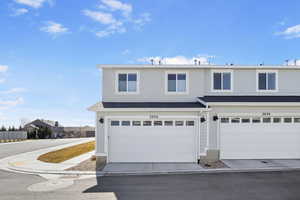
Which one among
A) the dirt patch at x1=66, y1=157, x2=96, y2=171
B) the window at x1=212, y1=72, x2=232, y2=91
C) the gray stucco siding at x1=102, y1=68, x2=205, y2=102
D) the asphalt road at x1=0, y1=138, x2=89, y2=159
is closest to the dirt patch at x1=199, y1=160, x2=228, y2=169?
the gray stucco siding at x1=102, y1=68, x2=205, y2=102

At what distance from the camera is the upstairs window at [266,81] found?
1529cm

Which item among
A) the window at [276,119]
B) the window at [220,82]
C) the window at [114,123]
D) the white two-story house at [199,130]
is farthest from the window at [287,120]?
the window at [114,123]

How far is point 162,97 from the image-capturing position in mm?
14945

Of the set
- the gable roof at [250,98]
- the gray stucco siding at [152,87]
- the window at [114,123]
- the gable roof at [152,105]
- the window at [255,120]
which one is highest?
the gray stucco siding at [152,87]

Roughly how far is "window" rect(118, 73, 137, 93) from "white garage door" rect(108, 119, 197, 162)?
2366 millimetres

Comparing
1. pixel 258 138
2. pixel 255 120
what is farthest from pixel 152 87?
pixel 258 138

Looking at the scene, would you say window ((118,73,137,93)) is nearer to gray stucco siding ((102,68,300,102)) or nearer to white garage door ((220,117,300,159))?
gray stucco siding ((102,68,300,102))

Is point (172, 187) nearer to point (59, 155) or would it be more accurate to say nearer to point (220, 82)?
point (220, 82)

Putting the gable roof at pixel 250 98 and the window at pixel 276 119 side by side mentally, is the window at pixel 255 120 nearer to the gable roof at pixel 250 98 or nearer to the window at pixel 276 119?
the window at pixel 276 119

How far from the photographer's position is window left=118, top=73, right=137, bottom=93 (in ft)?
49.2

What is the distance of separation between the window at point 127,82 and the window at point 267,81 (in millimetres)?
8001

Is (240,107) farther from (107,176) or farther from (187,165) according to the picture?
(107,176)

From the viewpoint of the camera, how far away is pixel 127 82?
49.3 ft

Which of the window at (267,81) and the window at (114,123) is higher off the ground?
the window at (267,81)
